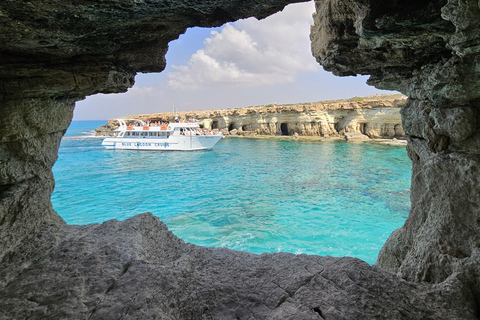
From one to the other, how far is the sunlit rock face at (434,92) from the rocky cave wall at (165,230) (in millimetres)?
16

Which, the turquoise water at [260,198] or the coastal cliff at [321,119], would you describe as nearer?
the turquoise water at [260,198]

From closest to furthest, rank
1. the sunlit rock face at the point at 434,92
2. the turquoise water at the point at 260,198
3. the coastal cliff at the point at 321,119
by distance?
1. the sunlit rock face at the point at 434,92
2. the turquoise water at the point at 260,198
3. the coastal cliff at the point at 321,119

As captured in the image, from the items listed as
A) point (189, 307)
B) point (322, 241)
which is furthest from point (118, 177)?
point (189, 307)

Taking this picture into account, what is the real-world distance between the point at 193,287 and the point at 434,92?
13.2 feet

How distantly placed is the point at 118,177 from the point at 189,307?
20049 millimetres

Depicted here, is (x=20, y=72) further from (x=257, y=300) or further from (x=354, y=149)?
(x=354, y=149)

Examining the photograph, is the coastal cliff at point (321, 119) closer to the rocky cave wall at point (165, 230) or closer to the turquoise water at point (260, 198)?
the turquoise water at point (260, 198)

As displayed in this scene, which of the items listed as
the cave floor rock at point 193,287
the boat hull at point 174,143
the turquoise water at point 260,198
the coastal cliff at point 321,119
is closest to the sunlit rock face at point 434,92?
the cave floor rock at point 193,287

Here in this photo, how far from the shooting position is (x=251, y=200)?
45.9 feet

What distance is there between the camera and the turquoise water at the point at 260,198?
9750 millimetres

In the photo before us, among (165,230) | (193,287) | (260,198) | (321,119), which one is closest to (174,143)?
(260,198)

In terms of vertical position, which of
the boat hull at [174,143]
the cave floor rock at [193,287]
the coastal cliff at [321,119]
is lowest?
the cave floor rock at [193,287]

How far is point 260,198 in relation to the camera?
46.9 ft

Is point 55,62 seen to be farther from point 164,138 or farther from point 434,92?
point 164,138
